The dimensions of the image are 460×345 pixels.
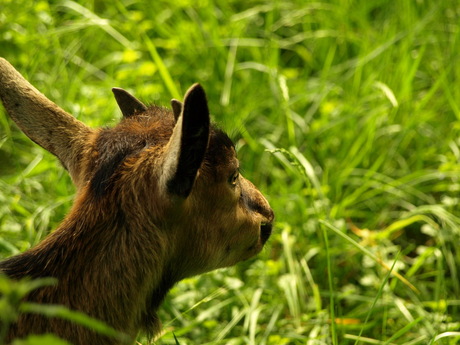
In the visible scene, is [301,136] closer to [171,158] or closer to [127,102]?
[127,102]

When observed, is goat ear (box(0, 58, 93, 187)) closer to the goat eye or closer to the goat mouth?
the goat eye

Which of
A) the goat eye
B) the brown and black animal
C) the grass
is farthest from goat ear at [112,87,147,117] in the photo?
the grass

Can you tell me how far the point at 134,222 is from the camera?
2814 millimetres

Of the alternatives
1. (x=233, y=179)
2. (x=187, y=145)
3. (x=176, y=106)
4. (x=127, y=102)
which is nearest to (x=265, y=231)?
(x=233, y=179)

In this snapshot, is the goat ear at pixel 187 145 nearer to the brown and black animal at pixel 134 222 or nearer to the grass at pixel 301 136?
the brown and black animal at pixel 134 222

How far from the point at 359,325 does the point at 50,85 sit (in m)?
2.31

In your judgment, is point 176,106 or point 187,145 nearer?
point 187,145

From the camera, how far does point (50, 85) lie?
492cm

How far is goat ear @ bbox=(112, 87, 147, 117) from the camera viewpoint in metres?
3.41

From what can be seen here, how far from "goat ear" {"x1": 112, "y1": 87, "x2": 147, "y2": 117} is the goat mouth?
724 mm

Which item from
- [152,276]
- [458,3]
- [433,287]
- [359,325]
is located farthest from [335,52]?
[152,276]

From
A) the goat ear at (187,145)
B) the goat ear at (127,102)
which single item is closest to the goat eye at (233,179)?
the goat ear at (187,145)

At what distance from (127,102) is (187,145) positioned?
915 mm

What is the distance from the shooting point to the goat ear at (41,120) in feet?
10.4
